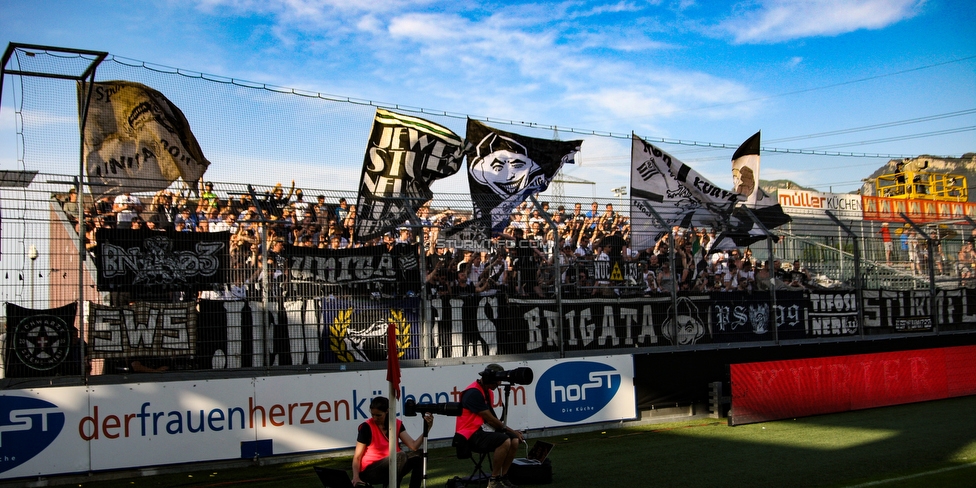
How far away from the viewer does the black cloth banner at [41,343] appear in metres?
8.99

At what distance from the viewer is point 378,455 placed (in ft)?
24.4

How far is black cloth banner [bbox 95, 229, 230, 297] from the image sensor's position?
372 inches

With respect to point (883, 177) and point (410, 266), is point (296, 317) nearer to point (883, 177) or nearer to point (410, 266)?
point (410, 266)

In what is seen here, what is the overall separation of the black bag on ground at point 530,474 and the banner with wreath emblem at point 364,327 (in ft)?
9.19

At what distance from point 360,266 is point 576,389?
387 cm

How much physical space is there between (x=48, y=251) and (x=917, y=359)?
1439 cm

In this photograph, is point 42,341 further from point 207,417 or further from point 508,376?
point 508,376

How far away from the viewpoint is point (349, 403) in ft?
35.0

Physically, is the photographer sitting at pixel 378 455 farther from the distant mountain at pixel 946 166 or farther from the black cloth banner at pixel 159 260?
the distant mountain at pixel 946 166

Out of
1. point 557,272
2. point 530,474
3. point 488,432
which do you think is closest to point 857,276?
point 557,272

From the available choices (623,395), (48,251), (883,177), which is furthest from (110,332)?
(883,177)

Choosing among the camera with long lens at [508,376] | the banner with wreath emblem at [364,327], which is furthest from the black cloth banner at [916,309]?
the camera with long lens at [508,376]

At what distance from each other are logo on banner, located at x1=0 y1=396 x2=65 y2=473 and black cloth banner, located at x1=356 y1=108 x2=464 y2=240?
Result: 17.5 ft

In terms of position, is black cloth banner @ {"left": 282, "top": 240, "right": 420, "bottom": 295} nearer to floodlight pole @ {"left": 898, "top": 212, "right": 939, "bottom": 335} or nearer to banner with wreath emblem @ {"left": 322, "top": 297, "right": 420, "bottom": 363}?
banner with wreath emblem @ {"left": 322, "top": 297, "right": 420, "bottom": 363}
